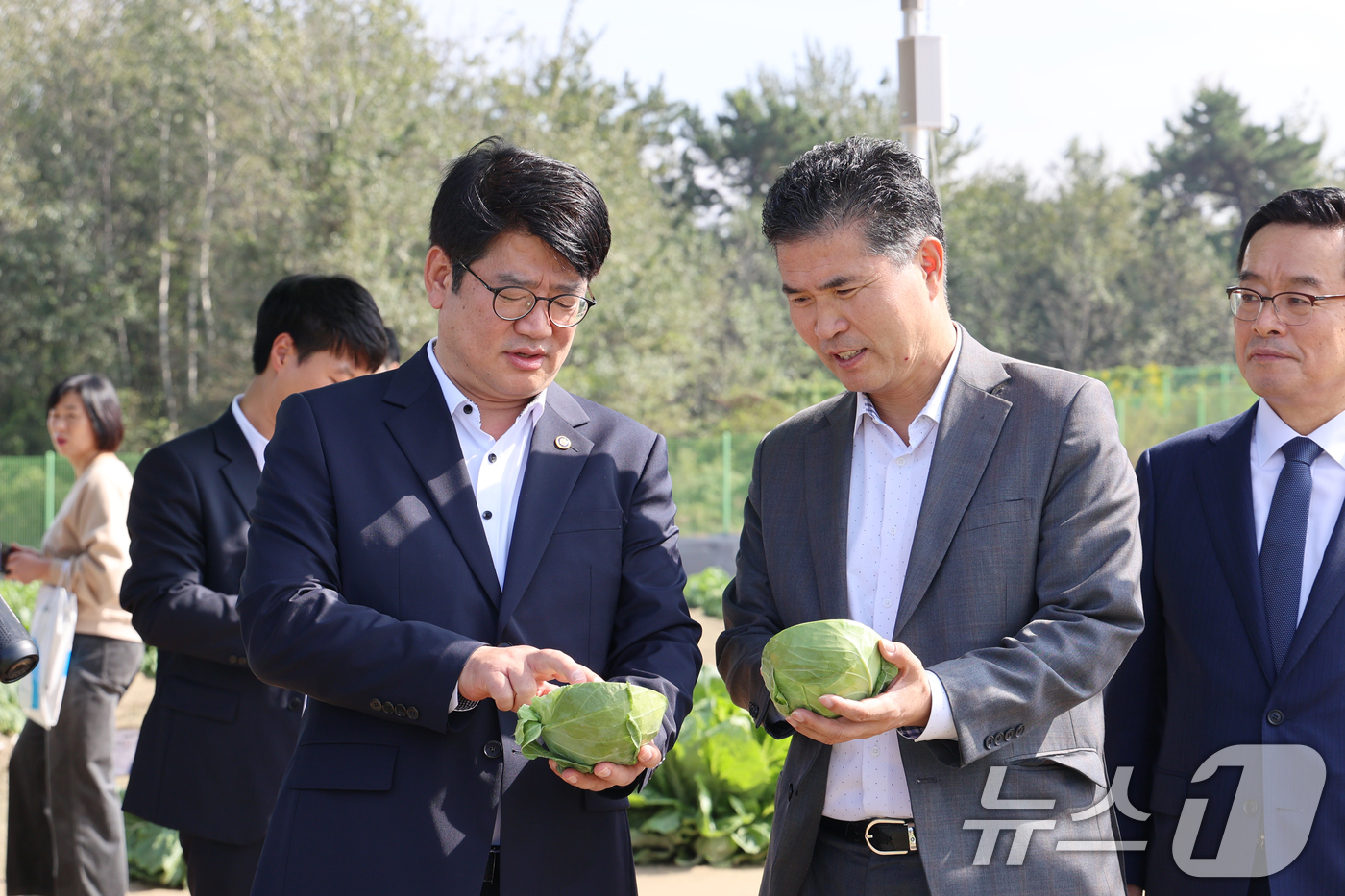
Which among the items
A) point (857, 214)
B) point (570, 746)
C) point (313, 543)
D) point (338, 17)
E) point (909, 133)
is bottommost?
point (570, 746)

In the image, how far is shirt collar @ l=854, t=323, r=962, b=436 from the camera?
236cm

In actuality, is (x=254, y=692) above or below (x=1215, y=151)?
below

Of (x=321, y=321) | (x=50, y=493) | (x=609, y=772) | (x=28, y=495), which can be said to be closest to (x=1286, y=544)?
(x=609, y=772)

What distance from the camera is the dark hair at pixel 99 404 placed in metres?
5.25

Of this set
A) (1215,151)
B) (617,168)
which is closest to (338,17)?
(617,168)

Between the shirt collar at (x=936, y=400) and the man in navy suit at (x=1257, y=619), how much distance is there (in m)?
0.71

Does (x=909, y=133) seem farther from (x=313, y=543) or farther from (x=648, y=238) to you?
(x=648, y=238)

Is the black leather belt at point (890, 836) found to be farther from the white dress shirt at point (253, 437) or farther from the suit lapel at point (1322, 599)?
the white dress shirt at point (253, 437)

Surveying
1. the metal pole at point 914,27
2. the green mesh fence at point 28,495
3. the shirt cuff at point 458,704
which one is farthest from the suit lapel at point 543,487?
the green mesh fence at point 28,495

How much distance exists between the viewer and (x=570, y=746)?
204 cm

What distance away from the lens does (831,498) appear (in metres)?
2.40

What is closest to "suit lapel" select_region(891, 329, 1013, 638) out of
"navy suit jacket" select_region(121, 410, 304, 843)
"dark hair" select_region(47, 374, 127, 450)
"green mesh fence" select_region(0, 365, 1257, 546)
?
"navy suit jacket" select_region(121, 410, 304, 843)

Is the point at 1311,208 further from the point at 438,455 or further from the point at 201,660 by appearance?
the point at 201,660

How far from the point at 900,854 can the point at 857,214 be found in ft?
4.13
